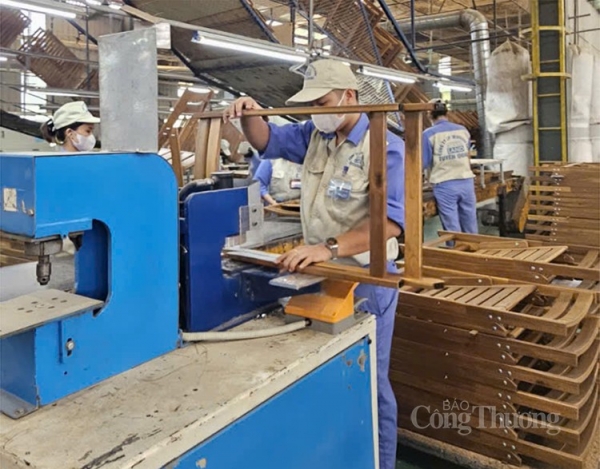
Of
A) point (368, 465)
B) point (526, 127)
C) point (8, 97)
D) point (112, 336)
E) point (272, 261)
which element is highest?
point (8, 97)

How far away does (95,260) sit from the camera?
1224mm

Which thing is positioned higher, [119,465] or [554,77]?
[554,77]

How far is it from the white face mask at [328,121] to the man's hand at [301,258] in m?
A: 0.48

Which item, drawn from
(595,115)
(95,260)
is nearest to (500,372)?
(95,260)

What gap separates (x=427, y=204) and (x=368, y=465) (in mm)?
3495

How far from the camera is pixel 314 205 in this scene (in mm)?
1876

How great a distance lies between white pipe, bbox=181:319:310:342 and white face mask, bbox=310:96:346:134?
0.70 m

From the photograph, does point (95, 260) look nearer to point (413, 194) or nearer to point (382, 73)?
point (413, 194)

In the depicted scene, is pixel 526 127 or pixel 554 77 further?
pixel 526 127

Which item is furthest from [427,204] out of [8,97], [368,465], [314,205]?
[8,97]

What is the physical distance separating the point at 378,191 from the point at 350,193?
391 millimetres

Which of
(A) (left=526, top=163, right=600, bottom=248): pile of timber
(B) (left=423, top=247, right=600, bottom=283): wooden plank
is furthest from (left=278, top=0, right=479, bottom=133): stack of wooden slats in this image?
(B) (left=423, top=247, right=600, bottom=283): wooden plank

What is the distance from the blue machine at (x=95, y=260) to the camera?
1047mm

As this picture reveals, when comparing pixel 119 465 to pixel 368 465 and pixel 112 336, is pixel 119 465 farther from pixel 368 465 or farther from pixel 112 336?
pixel 368 465
